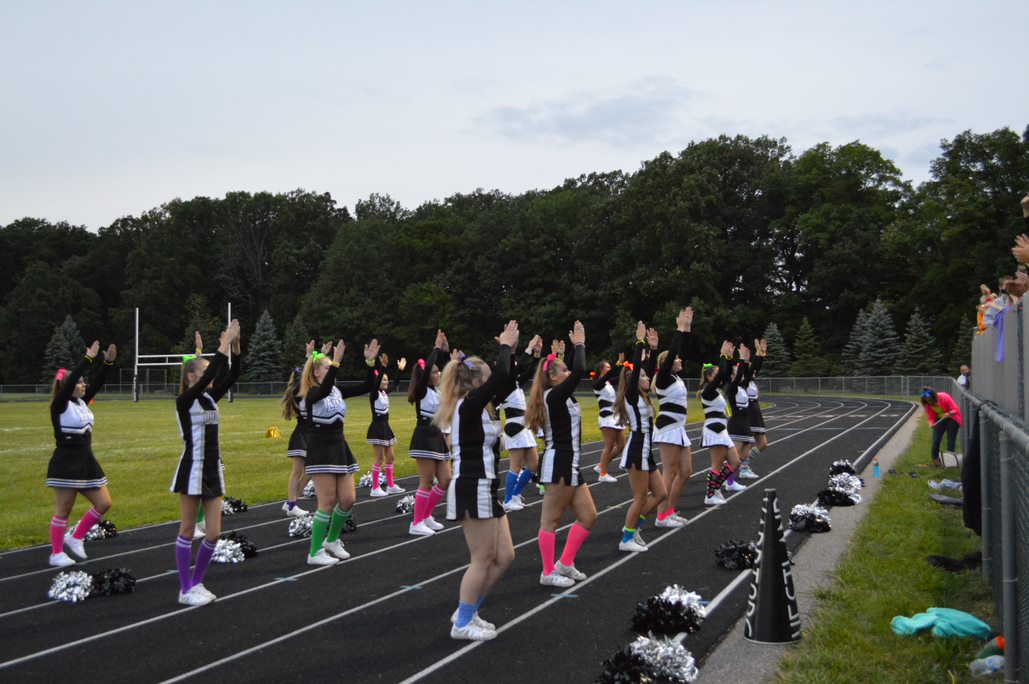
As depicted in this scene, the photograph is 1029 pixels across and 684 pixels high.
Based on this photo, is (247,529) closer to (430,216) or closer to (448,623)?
(448,623)

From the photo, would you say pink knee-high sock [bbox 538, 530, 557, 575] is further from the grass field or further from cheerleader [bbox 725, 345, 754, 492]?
the grass field

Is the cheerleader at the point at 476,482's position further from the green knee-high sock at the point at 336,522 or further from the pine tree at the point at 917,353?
the pine tree at the point at 917,353

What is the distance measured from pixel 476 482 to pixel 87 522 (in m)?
5.55

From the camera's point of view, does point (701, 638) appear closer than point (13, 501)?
Yes

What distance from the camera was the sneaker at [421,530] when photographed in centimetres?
1058

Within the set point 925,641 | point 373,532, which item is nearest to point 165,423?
point 373,532

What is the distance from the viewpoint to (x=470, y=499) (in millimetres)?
6188

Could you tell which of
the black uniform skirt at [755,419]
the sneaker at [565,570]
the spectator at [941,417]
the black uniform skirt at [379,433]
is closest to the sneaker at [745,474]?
the black uniform skirt at [755,419]

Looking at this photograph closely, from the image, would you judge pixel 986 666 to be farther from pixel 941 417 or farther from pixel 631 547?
pixel 941 417

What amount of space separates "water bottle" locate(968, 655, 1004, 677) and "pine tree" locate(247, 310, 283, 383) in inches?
2698

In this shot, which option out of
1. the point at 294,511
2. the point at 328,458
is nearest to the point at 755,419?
the point at 294,511

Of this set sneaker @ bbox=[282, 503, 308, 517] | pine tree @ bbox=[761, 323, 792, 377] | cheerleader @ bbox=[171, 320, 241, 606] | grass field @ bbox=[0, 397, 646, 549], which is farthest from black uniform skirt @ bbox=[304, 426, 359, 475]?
pine tree @ bbox=[761, 323, 792, 377]

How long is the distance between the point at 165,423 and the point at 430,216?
2171 inches

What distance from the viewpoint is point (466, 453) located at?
6.31 meters
